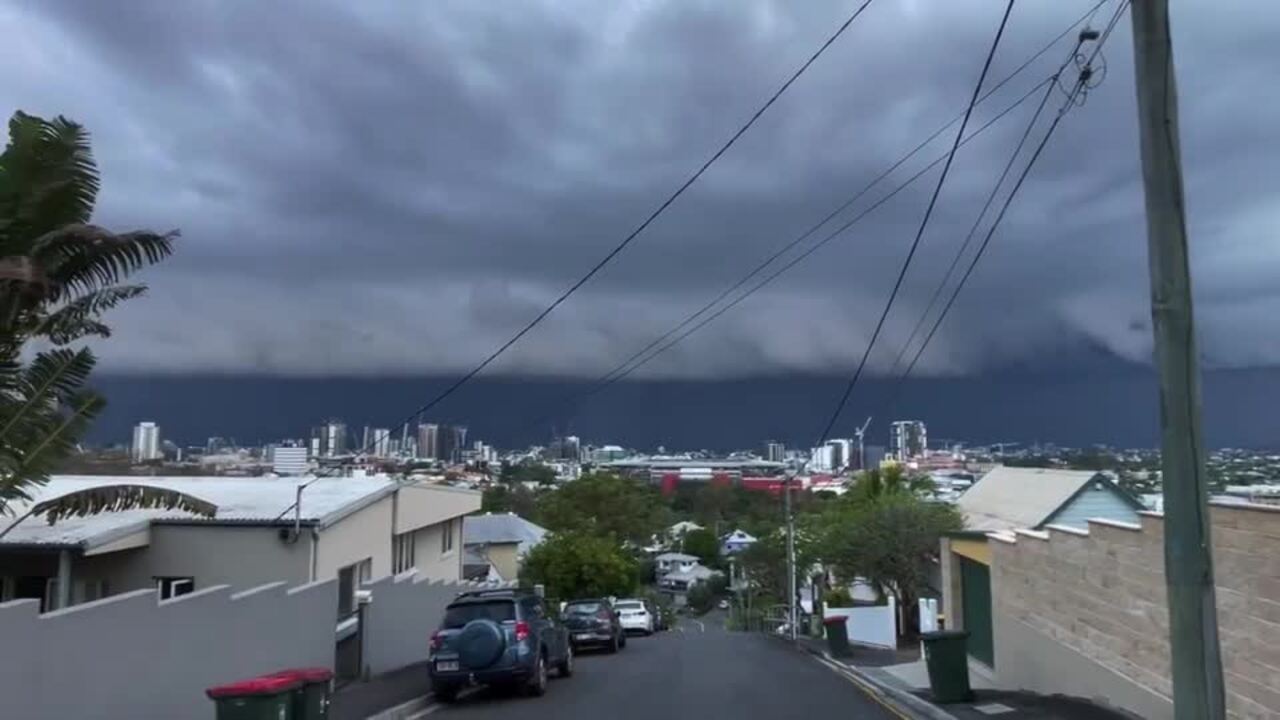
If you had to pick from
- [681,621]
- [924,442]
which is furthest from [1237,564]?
[681,621]

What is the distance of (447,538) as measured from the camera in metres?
38.2

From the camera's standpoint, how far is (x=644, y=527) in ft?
283

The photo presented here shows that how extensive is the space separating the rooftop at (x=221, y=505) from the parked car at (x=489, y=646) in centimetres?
539

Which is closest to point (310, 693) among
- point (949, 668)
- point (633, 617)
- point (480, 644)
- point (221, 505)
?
point (480, 644)

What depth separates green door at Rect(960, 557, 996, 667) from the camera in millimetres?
22109

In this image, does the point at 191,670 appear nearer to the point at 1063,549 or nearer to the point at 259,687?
the point at 259,687

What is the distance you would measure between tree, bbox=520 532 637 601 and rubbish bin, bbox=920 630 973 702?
39599mm

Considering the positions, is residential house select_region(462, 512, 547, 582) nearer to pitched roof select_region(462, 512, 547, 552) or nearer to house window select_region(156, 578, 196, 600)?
pitched roof select_region(462, 512, 547, 552)

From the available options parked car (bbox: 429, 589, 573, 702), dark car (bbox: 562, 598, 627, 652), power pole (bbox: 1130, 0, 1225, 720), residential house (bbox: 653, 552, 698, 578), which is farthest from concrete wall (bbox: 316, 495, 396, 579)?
residential house (bbox: 653, 552, 698, 578)

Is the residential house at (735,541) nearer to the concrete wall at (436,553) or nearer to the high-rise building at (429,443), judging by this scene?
the high-rise building at (429,443)

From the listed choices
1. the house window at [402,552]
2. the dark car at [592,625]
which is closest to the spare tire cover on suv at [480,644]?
the house window at [402,552]

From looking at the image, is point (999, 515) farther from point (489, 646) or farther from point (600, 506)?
point (600, 506)

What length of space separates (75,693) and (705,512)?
132 m

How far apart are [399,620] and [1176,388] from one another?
18.4 metres
